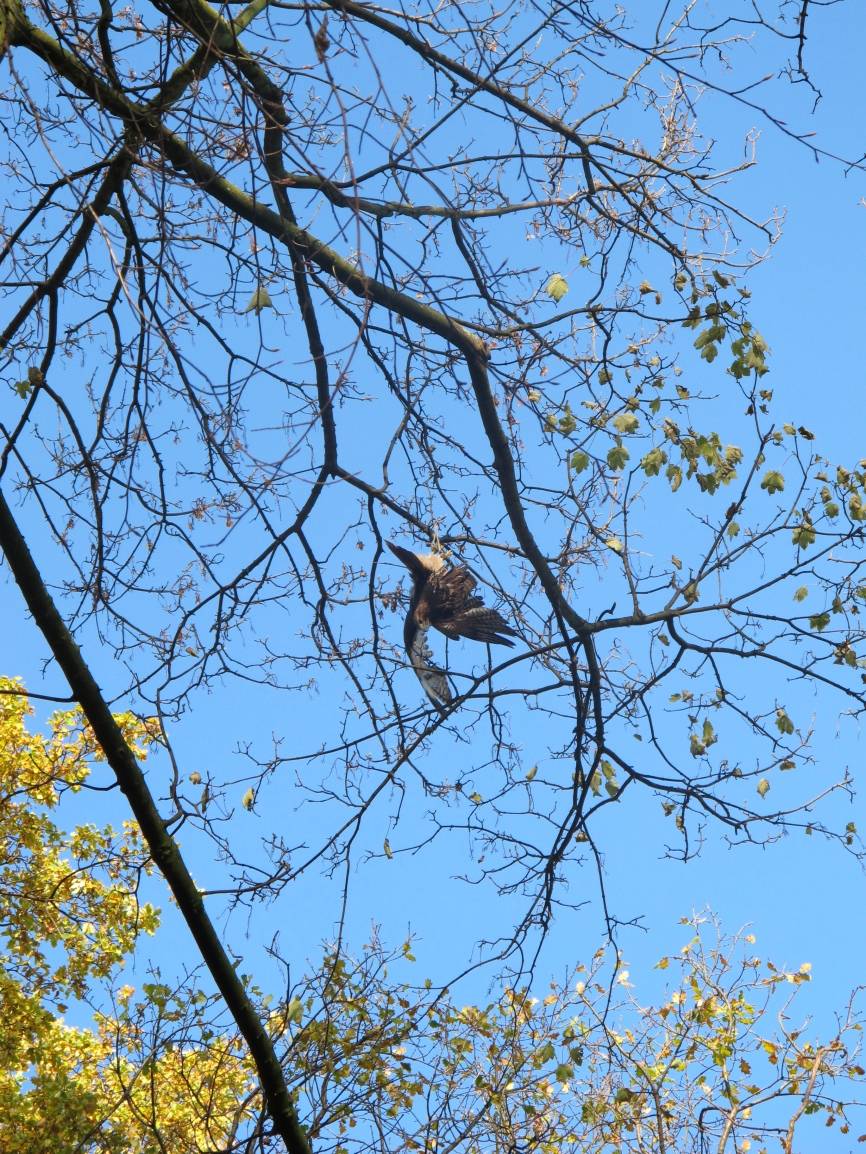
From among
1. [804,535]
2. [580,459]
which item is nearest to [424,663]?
[580,459]

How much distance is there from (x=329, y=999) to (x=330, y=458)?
206 centimetres

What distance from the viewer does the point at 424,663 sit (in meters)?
4.95

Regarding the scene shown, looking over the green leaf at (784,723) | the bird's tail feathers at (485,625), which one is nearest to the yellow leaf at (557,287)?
the bird's tail feathers at (485,625)

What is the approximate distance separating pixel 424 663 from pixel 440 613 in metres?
0.20

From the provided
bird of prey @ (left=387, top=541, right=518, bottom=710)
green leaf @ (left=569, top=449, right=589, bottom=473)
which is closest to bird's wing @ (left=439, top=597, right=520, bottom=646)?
bird of prey @ (left=387, top=541, right=518, bottom=710)

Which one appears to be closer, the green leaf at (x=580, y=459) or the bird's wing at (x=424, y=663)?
the green leaf at (x=580, y=459)

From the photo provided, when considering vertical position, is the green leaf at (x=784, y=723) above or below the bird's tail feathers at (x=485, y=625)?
below

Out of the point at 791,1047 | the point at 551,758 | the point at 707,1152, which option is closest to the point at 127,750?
the point at 551,758

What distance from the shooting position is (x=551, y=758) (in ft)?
16.3

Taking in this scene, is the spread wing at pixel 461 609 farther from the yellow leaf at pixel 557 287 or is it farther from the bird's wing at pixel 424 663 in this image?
the yellow leaf at pixel 557 287

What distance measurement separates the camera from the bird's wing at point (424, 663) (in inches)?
192

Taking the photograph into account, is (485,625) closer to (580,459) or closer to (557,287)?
(580,459)

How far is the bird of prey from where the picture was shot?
489 cm

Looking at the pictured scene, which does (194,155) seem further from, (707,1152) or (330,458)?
(707,1152)
